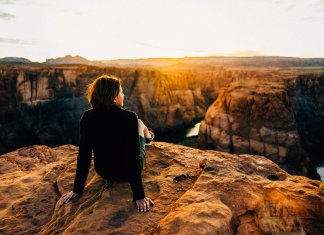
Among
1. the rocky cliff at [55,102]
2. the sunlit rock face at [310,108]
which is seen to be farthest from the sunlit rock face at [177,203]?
the sunlit rock face at [310,108]

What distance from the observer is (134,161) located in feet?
11.2

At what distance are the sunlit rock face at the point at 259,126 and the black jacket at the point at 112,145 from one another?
62.0ft

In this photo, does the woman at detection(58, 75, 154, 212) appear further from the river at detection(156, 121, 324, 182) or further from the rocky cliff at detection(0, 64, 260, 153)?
the river at detection(156, 121, 324, 182)

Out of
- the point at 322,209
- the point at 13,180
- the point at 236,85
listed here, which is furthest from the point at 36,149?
the point at 236,85

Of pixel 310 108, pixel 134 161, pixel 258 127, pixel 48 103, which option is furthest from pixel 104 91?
pixel 310 108

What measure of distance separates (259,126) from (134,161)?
20.0 meters

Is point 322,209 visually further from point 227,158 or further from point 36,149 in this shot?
point 36,149

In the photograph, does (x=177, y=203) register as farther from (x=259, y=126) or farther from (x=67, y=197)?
(x=259, y=126)

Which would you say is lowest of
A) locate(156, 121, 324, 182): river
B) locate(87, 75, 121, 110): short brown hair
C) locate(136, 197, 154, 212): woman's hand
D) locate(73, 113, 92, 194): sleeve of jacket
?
locate(156, 121, 324, 182): river

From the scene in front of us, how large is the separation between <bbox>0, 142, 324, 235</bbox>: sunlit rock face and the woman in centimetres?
20

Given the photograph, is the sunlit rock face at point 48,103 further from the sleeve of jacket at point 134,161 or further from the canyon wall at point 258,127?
the sleeve of jacket at point 134,161

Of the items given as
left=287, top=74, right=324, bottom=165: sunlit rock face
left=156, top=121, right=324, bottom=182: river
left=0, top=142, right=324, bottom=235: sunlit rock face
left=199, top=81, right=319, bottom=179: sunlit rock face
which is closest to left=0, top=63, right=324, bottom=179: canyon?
left=199, top=81, right=319, bottom=179: sunlit rock face

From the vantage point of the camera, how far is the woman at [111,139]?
3359mm

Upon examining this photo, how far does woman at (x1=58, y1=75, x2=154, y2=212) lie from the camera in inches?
132
